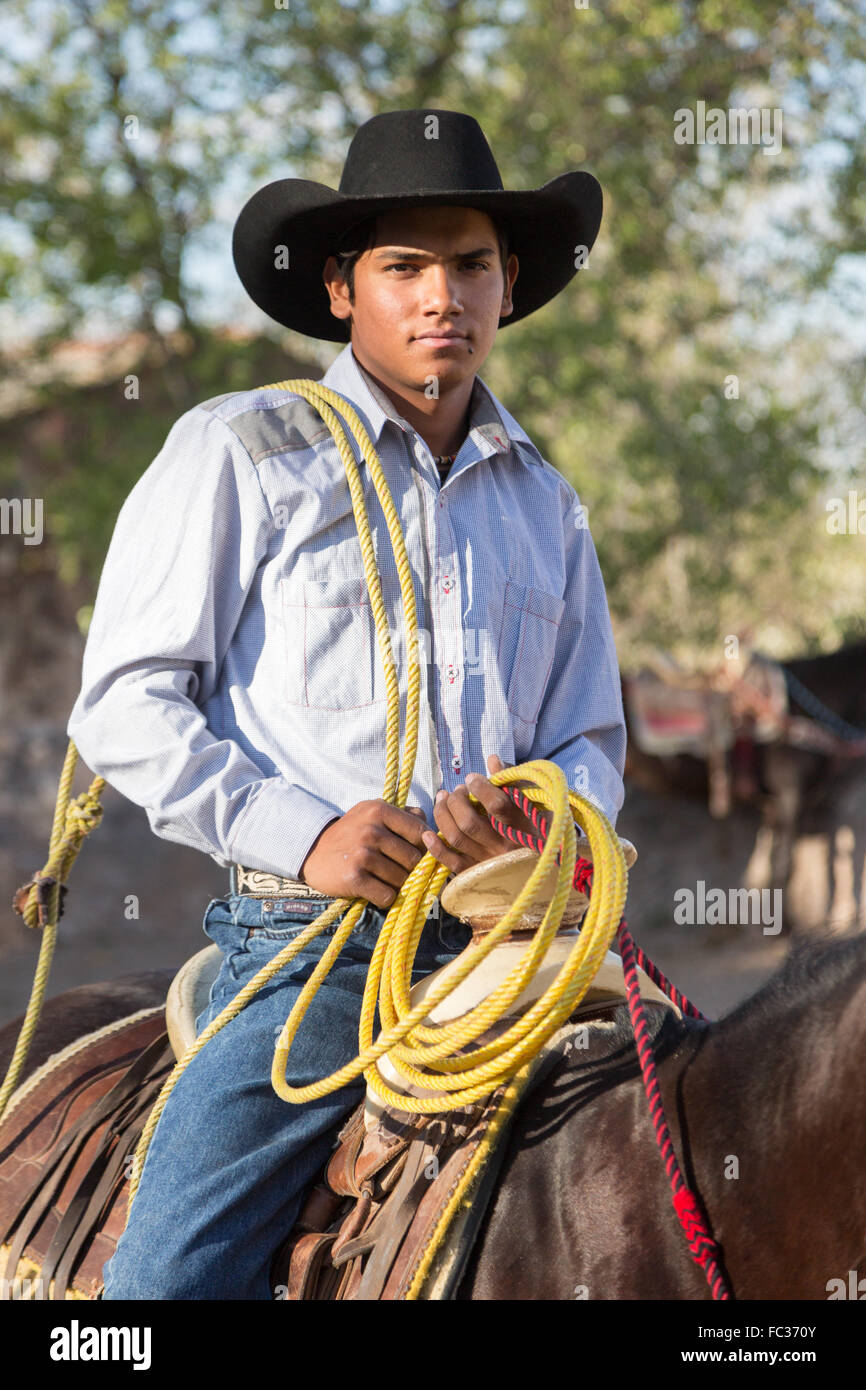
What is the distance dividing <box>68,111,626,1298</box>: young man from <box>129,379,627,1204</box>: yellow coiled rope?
0.05 m

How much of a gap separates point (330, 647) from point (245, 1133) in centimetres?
67

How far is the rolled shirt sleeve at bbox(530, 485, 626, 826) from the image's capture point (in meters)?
2.16

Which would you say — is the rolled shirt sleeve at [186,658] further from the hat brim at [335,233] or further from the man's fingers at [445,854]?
the hat brim at [335,233]

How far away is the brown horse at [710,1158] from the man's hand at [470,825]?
0.28m

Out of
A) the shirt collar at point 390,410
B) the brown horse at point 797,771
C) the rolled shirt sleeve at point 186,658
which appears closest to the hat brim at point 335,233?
the shirt collar at point 390,410

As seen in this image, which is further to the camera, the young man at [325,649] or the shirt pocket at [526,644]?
the shirt pocket at [526,644]

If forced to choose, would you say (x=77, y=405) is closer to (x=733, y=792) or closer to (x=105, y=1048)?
(x=733, y=792)

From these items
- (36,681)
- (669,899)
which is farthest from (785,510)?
(36,681)

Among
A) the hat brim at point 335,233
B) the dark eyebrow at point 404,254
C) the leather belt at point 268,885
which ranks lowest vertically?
the leather belt at point 268,885

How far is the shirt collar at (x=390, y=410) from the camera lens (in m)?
2.06

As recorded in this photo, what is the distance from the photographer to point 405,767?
186cm

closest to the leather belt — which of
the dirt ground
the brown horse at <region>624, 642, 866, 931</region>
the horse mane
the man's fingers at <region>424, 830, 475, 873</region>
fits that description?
the man's fingers at <region>424, 830, 475, 873</region>

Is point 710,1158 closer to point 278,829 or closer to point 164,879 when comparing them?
point 278,829

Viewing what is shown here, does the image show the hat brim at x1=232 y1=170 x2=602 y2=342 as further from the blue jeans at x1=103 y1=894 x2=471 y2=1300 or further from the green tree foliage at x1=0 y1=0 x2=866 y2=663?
the green tree foliage at x1=0 y1=0 x2=866 y2=663
